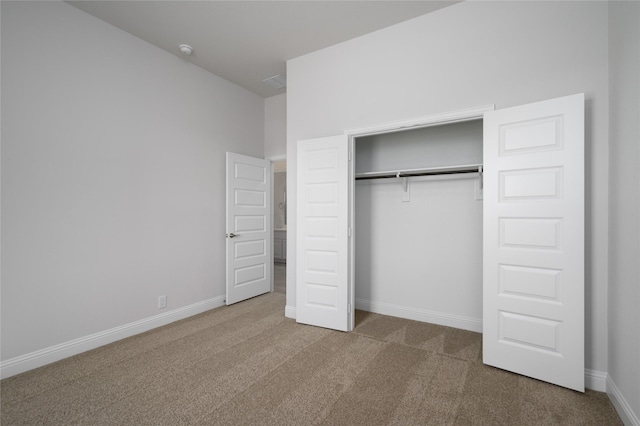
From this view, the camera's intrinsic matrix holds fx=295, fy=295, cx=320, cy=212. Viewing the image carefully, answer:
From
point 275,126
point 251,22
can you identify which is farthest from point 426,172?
point 275,126

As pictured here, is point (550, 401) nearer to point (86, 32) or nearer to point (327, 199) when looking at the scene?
point (327, 199)

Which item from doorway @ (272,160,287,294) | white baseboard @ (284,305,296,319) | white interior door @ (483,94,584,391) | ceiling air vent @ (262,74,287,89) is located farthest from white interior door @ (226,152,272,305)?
white interior door @ (483,94,584,391)

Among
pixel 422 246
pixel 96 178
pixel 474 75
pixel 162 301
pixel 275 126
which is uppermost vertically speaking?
pixel 275 126

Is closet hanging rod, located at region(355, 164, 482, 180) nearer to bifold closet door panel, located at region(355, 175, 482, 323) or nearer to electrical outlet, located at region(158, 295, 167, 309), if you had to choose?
bifold closet door panel, located at region(355, 175, 482, 323)

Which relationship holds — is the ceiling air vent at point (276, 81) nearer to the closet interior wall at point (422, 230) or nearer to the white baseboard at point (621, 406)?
the closet interior wall at point (422, 230)

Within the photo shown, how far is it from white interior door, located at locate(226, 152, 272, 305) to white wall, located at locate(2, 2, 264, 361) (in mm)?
250

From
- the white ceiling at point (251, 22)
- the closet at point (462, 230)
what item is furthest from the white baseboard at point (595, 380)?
the white ceiling at point (251, 22)

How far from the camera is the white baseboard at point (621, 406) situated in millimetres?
1679

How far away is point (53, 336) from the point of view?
2.62 metres

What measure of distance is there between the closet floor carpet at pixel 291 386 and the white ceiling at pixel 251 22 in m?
3.25

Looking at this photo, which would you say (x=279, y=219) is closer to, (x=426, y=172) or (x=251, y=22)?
(x=426, y=172)

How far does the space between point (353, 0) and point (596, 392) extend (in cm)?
371

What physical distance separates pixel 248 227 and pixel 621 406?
4.13 m

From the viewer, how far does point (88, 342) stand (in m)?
2.83
